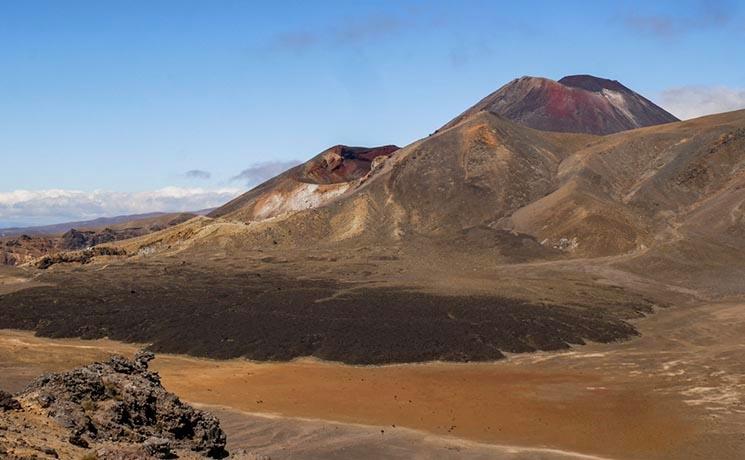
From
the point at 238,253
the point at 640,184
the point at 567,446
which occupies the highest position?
the point at 640,184

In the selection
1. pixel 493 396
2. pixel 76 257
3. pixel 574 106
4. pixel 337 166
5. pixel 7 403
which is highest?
pixel 574 106

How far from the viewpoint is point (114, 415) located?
1501cm

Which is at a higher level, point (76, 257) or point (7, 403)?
point (76, 257)

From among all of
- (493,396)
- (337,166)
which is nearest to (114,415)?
(493,396)

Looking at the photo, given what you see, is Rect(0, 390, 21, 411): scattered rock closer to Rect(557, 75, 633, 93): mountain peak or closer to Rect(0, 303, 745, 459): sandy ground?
Rect(0, 303, 745, 459): sandy ground

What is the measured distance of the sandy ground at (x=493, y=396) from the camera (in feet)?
80.7

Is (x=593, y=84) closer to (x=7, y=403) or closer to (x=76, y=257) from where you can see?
(x=76, y=257)

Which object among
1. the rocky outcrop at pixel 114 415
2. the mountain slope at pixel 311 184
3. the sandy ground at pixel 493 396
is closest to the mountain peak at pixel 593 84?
the mountain slope at pixel 311 184

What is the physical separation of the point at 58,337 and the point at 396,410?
27271mm

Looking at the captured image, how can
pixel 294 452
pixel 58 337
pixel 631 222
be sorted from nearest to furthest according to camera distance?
pixel 294 452 < pixel 58 337 < pixel 631 222

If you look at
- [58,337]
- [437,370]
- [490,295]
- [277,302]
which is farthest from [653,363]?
[58,337]

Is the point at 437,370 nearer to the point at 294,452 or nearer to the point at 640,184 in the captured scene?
the point at 294,452

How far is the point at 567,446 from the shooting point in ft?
78.8

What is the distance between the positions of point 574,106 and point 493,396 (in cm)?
13830
